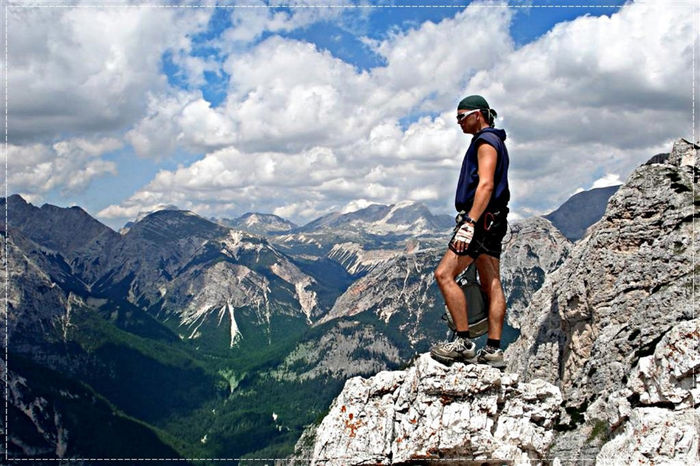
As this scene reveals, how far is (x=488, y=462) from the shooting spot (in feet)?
41.1

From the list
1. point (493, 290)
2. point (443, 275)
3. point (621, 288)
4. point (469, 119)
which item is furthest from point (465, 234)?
point (621, 288)

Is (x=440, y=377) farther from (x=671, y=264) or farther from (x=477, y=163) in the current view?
(x=671, y=264)

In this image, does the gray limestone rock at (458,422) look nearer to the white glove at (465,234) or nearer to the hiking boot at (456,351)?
the hiking boot at (456,351)

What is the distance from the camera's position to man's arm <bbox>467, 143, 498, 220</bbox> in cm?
1242

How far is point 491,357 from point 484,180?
4.53 metres

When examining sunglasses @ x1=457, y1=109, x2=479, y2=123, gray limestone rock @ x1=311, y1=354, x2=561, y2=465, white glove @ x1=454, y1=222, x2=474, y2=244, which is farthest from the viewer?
sunglasses @ x1=457, y1=109, x2=479, y2=123

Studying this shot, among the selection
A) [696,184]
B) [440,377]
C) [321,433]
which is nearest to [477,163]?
[440,377]

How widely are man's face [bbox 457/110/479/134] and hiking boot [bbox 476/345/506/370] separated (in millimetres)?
5726

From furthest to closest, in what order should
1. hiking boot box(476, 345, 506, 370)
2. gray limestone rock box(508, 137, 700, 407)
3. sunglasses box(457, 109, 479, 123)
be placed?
gray limestone rock box(508, 137, 700, 407) → sunglasses box(457, 109, 479, 123) → hiking boot box(476, 345, 506, 370)

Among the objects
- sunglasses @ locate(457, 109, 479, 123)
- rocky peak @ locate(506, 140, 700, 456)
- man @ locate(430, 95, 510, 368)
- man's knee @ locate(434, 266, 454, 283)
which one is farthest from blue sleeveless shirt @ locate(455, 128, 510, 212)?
rocky peak @ locate(506, 140, 700, 456)

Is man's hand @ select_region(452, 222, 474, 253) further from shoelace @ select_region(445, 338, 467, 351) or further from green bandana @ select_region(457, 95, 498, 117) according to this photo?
green bandana @ select_region(457, 95, 498, 117)

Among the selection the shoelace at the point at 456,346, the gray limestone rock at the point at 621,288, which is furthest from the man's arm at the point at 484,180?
the gray limestone rock at the point at 621,288

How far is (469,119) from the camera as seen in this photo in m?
13.8

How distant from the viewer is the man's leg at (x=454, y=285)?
1289 cm
